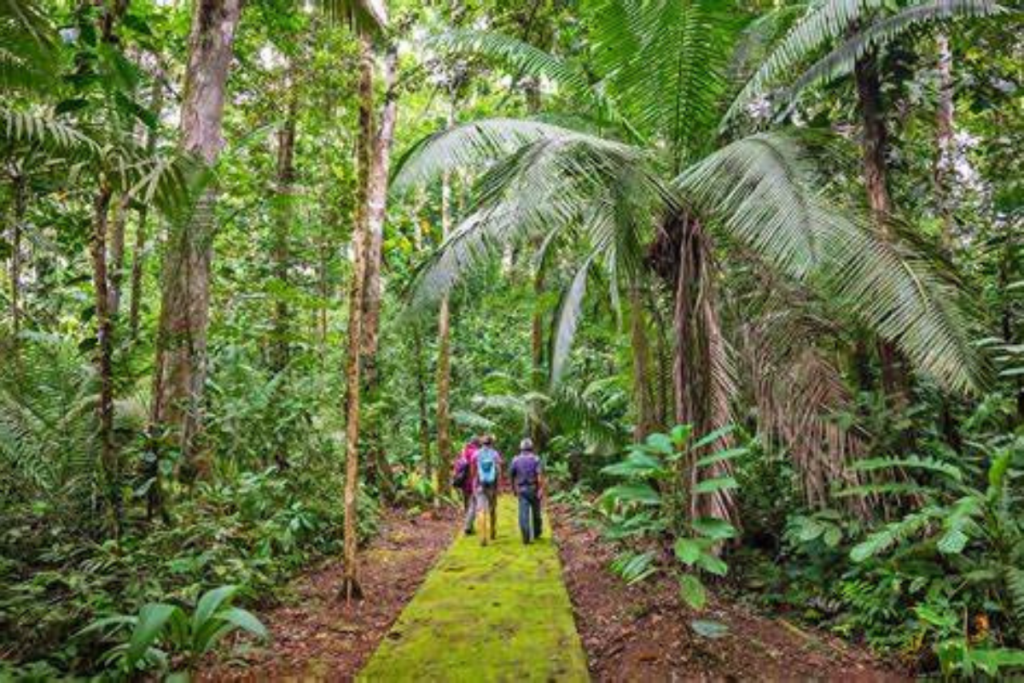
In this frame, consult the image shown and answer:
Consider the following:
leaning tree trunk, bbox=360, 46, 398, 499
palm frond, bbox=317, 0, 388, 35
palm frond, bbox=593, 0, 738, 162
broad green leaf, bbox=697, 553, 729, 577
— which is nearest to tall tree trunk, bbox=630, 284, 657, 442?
palm frond, bbox=593, 0, 738, 162

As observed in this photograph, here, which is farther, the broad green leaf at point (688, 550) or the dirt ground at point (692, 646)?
the dirt ground at point (692, 646)

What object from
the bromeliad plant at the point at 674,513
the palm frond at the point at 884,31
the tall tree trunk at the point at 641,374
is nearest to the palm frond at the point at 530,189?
the tall tree trunk at the point at 641,374

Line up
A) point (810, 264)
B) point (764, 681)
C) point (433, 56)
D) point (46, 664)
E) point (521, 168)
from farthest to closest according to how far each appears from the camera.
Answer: point (433, 56) < point (521, 168) < point (810, 264) < point (764, 681) < point (46, 664)

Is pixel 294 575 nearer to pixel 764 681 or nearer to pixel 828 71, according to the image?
pixel 764 681

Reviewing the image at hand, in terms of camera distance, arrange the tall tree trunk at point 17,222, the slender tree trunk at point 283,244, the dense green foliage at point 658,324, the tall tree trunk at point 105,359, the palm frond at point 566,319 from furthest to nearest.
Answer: the slender tree trunk at point 283,244 → the palm frond at point 566,319 → the tall tree trunk at point 17,222 → the tall tree trunk at point 105,359 → the dense green foliage at point 658,324

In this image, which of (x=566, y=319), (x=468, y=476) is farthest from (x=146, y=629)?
(x=468, y=476)

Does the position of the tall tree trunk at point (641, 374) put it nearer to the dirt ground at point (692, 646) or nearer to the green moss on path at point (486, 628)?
the dirt ground at point (692, 646)

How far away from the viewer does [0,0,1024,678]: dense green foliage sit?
3.93 meters

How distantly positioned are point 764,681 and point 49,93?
5391 millimetres

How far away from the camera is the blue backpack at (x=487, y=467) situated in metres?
7.65

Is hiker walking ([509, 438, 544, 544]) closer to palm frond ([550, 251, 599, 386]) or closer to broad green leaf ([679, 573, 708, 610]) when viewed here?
palm frond ([550, 251, 599, 386])

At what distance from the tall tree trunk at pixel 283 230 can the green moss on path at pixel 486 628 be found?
136 inches

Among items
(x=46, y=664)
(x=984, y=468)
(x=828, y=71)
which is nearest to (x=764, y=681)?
(x=984, y=468)

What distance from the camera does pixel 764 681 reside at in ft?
12.8
